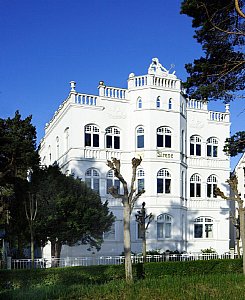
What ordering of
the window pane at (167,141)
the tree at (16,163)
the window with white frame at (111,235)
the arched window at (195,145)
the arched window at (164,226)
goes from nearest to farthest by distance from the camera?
the tree at (16,163)
the window with white frame at (111,235)
the arched window at (164,226)
the window pane at (167,141)
the arched window at (195,145)

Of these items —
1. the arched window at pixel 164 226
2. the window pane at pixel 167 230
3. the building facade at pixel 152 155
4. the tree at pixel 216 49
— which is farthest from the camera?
the window pane at pixel 167 230

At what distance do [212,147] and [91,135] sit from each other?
33.5ft

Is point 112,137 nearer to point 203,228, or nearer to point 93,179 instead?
point 93,179

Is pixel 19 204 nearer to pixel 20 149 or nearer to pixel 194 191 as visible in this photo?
pixel 20 149

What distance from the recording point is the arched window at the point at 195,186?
37.0 meters

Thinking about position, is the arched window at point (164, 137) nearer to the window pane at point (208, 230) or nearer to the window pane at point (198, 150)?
the window pane at point (198, 150)

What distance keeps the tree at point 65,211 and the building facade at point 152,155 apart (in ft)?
14.6

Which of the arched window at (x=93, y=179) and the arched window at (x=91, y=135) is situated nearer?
the arched window at (x=93, y=179)

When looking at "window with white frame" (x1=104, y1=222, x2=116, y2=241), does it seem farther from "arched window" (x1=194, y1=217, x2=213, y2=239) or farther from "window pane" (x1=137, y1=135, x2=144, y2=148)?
"arched window" (x1=194, y1=217, x2=213, y2=239)

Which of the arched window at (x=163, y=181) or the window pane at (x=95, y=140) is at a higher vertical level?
the window pane at (x=95, y=140)

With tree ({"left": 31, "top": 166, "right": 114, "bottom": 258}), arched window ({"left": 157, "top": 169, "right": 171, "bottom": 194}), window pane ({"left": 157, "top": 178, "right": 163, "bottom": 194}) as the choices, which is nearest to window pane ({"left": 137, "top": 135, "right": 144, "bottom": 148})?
arched window ({"left": 157, "top": 169, "right": 171, "bottom": 194})

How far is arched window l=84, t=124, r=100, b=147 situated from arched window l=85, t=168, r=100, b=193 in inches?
71.3

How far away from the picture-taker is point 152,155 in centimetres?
3422

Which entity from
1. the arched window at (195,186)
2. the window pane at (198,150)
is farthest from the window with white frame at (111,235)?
the window pane at (198,150)
